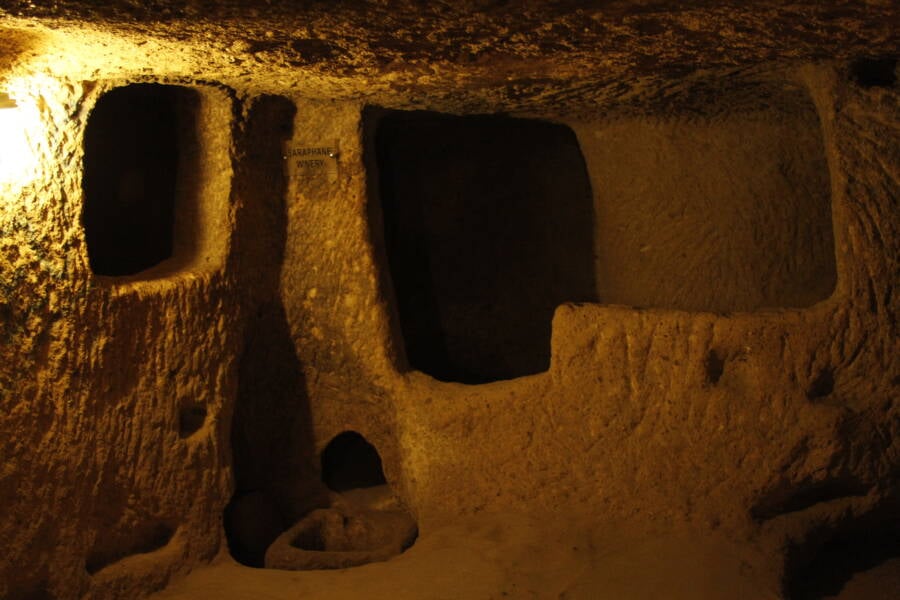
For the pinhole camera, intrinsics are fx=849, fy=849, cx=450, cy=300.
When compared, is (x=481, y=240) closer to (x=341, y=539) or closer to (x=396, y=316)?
(x=396, y=316)

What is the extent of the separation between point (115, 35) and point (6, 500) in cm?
153

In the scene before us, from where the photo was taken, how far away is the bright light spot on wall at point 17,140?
2.70 m

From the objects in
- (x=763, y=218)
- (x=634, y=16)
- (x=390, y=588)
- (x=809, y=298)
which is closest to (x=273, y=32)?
(x=634, y=16)

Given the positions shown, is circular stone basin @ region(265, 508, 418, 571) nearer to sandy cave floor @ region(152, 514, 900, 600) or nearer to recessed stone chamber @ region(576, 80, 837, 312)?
sandy cave floor @ region(152, 514, 900, 600)

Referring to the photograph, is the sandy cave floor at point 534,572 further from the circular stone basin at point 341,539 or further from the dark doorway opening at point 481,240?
the dark doorway opening at point 481,240

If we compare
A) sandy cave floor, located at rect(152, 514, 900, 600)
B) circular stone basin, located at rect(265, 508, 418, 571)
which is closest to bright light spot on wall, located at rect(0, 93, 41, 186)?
sandy cave floor, located at rect(152, 514, 900, 600)

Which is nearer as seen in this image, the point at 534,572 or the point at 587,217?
the point at 534,572

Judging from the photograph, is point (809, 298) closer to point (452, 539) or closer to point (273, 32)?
point (452, 539)

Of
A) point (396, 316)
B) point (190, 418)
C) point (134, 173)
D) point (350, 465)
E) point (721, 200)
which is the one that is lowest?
point (350, 465)

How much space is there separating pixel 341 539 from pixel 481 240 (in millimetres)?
1799

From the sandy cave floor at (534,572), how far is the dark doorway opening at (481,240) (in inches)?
57.6

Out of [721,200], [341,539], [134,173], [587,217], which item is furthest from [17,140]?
[721,200]

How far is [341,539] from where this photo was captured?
359cm

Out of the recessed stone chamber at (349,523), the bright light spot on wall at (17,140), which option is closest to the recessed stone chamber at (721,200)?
the recessed stone chamber at (349,523)
